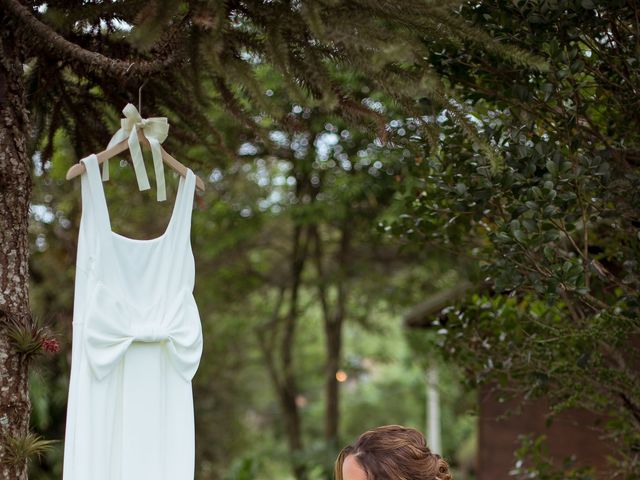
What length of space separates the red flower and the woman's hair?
0.99m

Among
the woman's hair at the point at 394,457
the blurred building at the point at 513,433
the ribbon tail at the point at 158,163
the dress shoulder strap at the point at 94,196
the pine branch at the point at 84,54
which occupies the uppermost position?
the pine branch at the point at 84,54

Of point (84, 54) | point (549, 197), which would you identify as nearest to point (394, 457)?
point (549, 197)

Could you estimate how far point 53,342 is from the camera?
244 centimetres

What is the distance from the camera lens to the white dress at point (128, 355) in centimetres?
233

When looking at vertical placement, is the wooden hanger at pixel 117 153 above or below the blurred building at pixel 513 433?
above

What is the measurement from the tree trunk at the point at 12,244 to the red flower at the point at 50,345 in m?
0.08

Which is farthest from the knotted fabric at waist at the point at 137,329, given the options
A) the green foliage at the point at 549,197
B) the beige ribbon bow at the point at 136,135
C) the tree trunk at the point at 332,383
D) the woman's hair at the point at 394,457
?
the tree trunk at the point at 332,383

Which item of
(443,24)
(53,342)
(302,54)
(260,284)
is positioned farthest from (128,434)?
(260,284)

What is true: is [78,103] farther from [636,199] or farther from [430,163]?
[636,199]

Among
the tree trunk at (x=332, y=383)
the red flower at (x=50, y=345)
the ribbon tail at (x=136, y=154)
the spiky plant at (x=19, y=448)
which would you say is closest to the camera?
the spiky plant at (x=19, y=448)

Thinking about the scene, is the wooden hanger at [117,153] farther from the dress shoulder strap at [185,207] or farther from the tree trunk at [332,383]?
the tree trunk at [332,383]

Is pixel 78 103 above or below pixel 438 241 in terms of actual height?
above

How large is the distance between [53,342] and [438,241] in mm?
2000

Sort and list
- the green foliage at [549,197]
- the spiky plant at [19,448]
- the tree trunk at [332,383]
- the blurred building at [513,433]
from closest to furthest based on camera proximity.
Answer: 1. the spiky plant at [19,448]
2. the green foliage at [549,197]
3. the blurred building at [513,433]
4. the tree trunk at [332,383]
